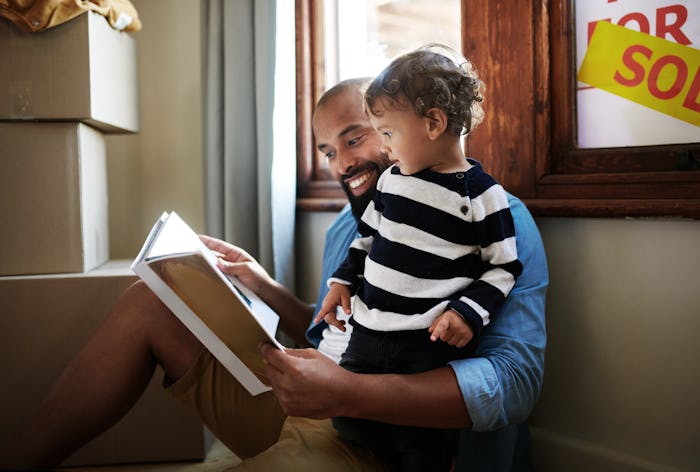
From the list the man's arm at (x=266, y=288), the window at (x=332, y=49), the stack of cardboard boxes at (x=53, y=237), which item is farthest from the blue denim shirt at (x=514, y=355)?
→ the stack of cardboard boxes at (x=53, y=237)

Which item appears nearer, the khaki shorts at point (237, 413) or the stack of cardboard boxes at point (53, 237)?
the khaki shorts at point (237, 413)

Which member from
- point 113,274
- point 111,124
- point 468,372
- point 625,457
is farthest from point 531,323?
point 111,124

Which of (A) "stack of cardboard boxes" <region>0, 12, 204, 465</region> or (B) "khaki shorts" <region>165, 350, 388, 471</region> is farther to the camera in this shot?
(A) "stack of cardboard boxes" <region>0, 12, 204, 465</region>

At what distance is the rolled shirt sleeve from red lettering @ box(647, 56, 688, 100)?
0.39m

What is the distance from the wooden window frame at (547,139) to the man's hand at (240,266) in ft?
A: 1.90

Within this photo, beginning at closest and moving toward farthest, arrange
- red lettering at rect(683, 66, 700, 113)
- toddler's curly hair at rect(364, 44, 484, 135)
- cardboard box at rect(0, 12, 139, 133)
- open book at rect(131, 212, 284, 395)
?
open book at rect(131, 212, 284, 395) → toddler's curly hair at rect(364, 44, 484, 135) → red lettering at rect(683, 66, 700, 113) → cardboard box at rect(0, 12, 139, 133)

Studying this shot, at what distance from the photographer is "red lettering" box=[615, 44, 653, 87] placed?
1.27 metres

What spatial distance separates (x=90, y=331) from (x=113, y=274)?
0.52 ft

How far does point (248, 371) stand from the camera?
1.05 meters

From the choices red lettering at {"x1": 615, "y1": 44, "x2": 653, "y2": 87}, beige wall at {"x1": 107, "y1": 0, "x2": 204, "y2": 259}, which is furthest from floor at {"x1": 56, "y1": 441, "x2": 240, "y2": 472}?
red lettering at {"x1": 615, "y1": 44, "x2": 653, "y2": 87}

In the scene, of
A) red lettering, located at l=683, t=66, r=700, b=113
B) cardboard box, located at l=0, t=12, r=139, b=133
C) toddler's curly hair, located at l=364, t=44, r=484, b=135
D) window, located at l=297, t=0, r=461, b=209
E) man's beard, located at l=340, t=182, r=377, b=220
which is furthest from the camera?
window, located at l=297, t=0, r=461, b=209

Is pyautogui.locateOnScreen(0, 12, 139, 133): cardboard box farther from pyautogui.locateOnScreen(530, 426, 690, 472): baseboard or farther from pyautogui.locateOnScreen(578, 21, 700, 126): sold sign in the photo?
pyautogui.locateOnScreen(530, 426, 690, 472): baseboard

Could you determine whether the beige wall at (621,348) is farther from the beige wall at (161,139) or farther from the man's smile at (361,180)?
the beige wall at (161,139)

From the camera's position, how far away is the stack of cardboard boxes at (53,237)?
1589 mm
